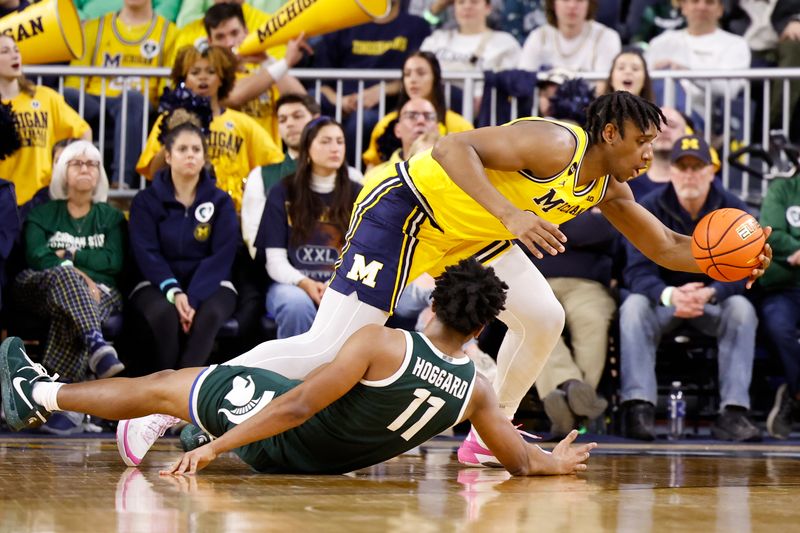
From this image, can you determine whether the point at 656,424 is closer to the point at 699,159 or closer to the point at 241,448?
the point at 699,159

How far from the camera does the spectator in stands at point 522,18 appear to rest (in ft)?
30.3

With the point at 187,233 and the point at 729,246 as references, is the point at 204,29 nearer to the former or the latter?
the point at 187,233

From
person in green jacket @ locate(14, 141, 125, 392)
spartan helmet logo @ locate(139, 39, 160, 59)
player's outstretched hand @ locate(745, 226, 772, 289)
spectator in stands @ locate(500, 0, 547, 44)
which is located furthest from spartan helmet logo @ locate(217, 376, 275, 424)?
spectator in stands @ locate(500, 0, 547, 44)

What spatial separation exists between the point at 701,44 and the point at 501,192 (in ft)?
15.2

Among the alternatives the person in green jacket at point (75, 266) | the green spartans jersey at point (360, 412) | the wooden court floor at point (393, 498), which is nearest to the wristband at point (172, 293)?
the person in green jacket at point (75, 266)

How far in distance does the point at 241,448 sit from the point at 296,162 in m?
3.31

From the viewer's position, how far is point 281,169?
7367 mm

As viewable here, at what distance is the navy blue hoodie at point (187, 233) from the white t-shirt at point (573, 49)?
257cm

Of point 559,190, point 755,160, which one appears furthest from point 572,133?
point 755,160

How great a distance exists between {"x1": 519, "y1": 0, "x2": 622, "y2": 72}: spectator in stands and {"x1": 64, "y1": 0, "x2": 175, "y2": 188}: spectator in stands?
2.50 meters

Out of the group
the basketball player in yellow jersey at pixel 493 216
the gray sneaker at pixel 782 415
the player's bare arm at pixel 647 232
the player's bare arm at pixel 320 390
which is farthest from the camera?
the gray sneaker at pixel 782 415

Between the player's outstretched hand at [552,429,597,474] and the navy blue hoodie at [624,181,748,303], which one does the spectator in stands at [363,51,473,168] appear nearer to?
the navy blue hoodie at [624,181,748,303]

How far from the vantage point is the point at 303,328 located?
21.8 ft

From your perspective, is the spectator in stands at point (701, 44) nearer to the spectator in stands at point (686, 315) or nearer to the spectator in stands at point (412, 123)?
the spectator in stands at point (686, 315)
